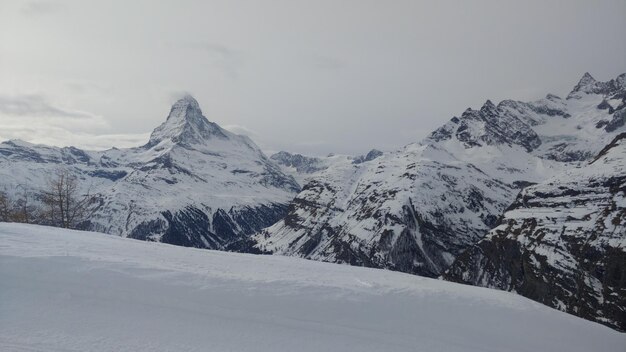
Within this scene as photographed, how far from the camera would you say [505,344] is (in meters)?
14.4

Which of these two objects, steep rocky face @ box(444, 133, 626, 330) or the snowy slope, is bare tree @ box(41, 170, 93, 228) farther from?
steep rocky face @ box(444, 133, 626, 330)

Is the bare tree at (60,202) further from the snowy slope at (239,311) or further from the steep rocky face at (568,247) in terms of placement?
the steep rocky face at (568,247)

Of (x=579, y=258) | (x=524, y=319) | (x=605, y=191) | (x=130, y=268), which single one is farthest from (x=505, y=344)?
(x=605, y=191)

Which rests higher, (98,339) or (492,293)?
(492,293)

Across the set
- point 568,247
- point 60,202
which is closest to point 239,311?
point 60,202

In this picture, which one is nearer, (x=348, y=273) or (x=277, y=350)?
(x=277, y=350)

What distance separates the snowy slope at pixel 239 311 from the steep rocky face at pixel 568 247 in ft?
312

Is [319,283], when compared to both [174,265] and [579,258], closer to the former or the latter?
[174,265]

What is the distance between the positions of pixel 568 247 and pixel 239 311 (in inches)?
5217

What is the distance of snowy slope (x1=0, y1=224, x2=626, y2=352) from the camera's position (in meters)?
12.6

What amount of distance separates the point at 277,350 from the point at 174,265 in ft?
25.5

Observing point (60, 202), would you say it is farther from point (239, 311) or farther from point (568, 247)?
point (568, 247)

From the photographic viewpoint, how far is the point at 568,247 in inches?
4865

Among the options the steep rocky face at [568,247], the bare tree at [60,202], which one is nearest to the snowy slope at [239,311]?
the bare tree at [60,202]
